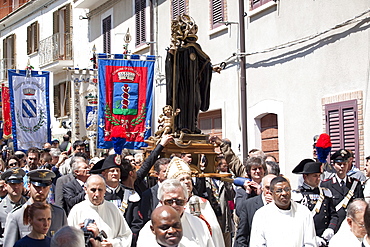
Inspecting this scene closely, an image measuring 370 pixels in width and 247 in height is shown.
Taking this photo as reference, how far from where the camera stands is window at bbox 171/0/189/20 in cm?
1678

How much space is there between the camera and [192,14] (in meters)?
16.5

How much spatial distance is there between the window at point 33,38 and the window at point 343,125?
18.7 meters

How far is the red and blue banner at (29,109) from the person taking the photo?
15.0m

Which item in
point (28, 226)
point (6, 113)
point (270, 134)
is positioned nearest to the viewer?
point (28, 226)

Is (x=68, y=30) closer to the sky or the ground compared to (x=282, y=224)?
closer to the sky

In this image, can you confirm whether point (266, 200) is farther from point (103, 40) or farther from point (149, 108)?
point (103, 40)

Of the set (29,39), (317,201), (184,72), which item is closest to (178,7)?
(184,72)

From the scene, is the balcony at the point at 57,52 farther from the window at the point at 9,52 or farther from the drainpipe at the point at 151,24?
the drainpipe at the point at 151,24

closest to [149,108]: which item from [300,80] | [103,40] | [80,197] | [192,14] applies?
[300,80]

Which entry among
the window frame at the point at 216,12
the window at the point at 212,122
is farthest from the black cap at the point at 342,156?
the window at the point at 212,122

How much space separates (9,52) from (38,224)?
28495 mm

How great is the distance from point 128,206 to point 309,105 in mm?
6094

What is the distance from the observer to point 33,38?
2925 centimetres

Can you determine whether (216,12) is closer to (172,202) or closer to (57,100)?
(172,202)
